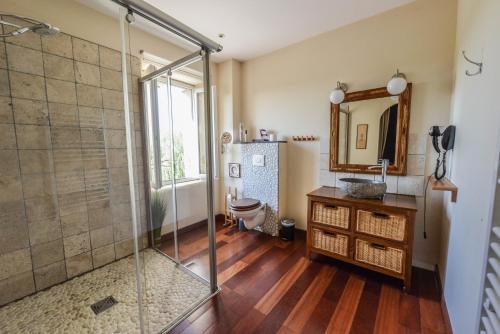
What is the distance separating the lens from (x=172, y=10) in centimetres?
201

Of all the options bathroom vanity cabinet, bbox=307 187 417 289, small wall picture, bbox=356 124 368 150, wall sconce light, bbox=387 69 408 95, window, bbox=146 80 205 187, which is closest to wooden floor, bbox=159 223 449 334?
bathroom vanity cabinet, bbox=307 187 417 289

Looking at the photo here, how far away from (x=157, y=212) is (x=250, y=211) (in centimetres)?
107

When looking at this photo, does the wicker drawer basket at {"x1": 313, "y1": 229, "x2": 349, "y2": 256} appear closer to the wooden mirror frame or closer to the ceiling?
the wooden mirror frame

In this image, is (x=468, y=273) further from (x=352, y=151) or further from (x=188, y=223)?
(x=188, y=223)

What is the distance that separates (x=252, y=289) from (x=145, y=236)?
3.98ft

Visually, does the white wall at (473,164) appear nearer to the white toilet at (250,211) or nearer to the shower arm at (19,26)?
the white toilet at (250,211)

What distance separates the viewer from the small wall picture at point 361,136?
2215 millimetres

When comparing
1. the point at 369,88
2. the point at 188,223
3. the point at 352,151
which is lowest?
the point at 188,223

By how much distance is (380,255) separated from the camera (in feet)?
5.95

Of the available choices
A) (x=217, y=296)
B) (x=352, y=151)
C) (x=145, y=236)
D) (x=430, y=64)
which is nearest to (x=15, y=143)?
(x=145, y=236)

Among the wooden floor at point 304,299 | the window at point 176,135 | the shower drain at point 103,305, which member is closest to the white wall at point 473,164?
the wooden floor at point 304,299

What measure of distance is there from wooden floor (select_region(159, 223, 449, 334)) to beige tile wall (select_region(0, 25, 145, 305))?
791 millimetres

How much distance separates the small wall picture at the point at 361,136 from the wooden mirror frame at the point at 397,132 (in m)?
0.20

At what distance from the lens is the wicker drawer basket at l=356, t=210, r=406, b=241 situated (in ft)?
5.64
